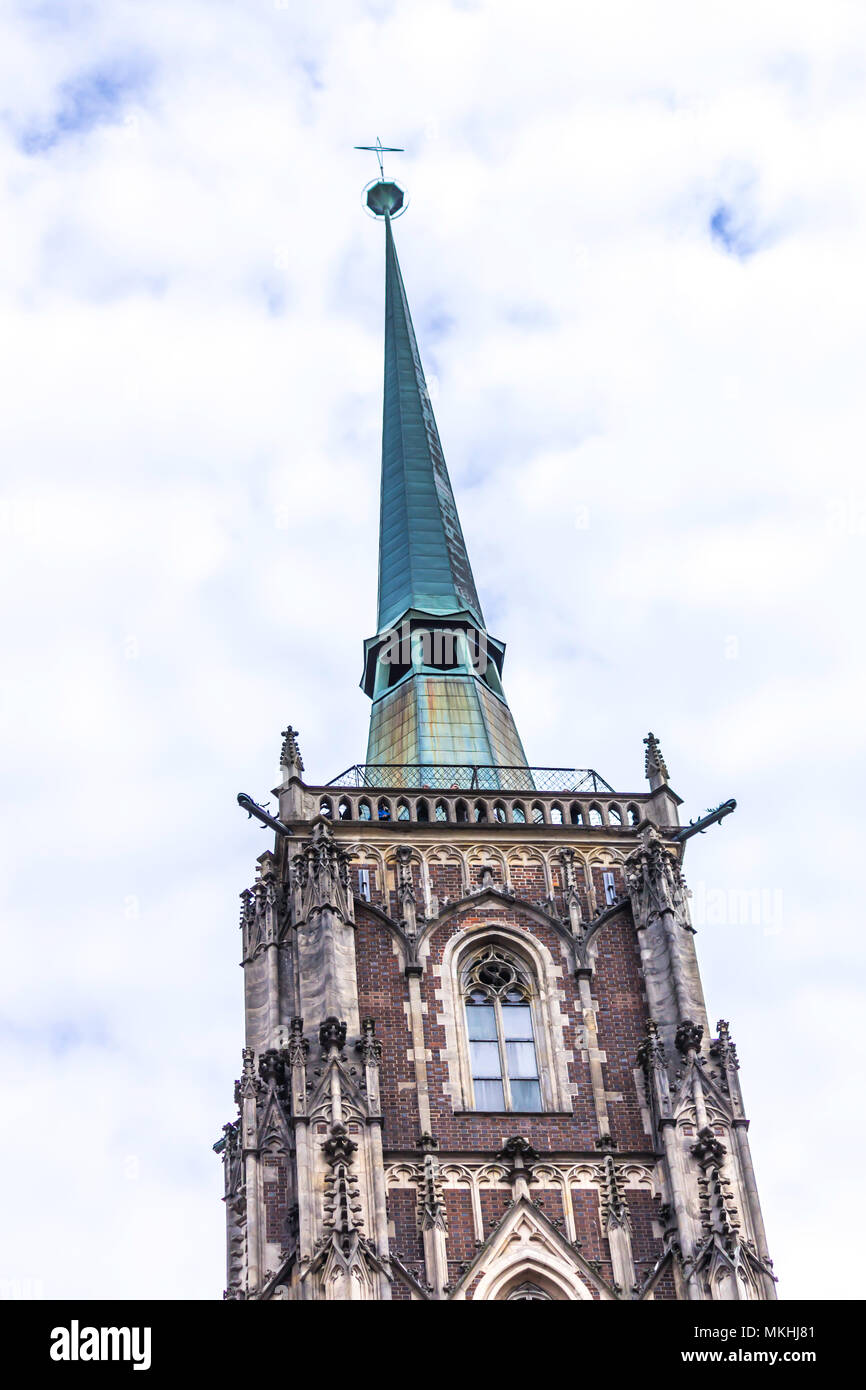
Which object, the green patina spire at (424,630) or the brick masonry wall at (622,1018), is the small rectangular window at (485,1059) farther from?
the green patina spire at (424,630)

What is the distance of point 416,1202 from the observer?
113 ft

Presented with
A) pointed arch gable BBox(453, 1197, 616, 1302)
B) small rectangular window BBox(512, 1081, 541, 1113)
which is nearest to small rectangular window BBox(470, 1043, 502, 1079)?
small rectangular window BBox(512, 1081, 541, 1113)

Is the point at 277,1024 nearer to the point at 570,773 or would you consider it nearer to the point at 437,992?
the point at 437,992

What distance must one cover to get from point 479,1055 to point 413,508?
1719 cm

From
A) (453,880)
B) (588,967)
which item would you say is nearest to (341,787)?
(453,880)

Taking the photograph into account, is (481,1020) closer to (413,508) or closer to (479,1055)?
(479,1055)

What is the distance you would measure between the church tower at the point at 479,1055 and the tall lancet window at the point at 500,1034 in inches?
1.5

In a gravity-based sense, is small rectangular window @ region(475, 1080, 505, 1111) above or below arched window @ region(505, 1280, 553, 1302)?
above

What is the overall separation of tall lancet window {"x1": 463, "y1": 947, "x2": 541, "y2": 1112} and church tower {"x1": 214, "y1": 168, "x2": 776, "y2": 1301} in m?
0.04
